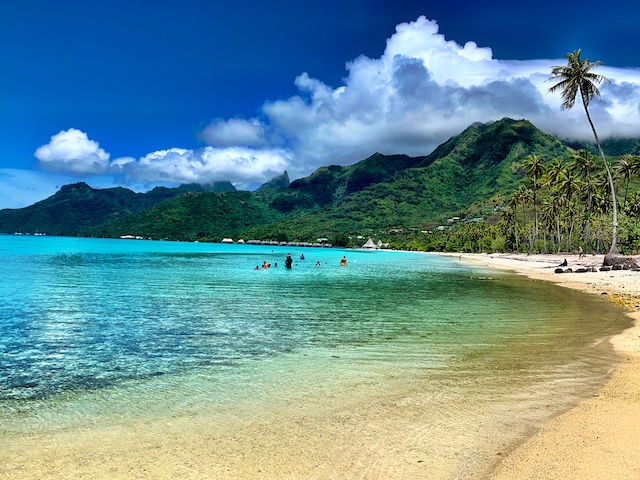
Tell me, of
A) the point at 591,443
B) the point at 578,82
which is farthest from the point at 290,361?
the point at 578,82

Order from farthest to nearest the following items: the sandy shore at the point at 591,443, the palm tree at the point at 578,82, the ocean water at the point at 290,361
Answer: the palm tree at the point at 578,82 → the ocean water at the point at 290,361 → the sandy shore at the point at 591,443

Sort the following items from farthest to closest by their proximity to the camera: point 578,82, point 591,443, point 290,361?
point 578,82
point 290,361
point 591,443

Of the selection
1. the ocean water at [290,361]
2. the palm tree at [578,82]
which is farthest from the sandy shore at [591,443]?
the palm tree at [578,82]

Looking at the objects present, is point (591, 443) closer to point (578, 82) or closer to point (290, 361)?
point (290, 361)

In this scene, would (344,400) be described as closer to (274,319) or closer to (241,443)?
(241,443)

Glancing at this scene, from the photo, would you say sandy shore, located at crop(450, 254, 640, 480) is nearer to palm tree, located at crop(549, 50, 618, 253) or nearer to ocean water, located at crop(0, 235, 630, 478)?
ocean water, located at crop(0, 235, 630, 478)

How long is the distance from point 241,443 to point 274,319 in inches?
561

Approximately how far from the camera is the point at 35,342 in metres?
15.2

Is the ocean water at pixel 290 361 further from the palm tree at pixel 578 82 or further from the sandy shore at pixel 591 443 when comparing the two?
the palm tree at pixel 578 82

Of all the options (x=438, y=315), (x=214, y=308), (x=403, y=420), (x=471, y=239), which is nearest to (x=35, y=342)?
(x=214, y=308)

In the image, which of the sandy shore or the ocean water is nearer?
the sandy shore

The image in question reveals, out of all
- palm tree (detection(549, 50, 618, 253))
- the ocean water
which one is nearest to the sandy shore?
the ocean water

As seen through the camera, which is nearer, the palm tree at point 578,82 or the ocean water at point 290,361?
the ocean water at point 290,361

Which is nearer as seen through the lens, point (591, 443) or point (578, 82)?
point (591, 443)
